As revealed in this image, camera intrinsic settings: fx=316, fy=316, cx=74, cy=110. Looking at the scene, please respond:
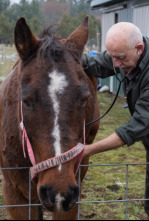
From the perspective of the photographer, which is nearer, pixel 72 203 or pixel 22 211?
pixel 72 203

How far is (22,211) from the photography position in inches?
140

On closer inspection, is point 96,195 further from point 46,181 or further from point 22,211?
point 46,181

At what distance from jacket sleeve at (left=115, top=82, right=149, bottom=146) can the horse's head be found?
401 millimetres

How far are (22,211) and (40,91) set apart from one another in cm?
174

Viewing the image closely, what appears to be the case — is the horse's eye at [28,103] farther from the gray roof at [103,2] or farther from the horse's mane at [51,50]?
the gray roof at [103,2]

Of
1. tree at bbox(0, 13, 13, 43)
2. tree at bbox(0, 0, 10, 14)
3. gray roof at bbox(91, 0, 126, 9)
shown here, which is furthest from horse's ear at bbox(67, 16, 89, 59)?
tree at bbox(0, 0, 10, 14)

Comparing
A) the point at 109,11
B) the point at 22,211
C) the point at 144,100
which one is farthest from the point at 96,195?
the point at 109,11

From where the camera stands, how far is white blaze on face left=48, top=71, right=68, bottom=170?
2309 mm

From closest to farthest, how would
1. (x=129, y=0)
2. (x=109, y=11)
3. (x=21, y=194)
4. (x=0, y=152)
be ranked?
(x=21, y=194) < (x=0, y=152) < (x=129, y=0) < (x=109, y=11)

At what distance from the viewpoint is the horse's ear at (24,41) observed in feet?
8.99

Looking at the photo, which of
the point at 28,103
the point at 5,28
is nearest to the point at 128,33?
the point at 28,103

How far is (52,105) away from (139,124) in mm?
848

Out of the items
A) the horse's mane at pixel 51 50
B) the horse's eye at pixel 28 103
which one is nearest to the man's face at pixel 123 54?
the horse's mane at pixel 51 50

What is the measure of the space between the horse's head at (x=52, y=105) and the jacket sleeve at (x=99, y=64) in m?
0.88
